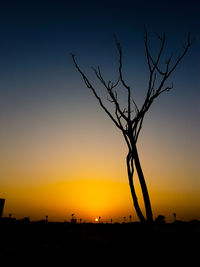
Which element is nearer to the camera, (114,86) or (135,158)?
(135,158)

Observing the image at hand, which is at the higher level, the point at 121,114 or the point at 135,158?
the point at 121,114

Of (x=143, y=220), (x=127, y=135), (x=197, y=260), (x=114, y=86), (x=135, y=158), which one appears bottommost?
(x=197, y=260)

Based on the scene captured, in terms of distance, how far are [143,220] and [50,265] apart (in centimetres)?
272

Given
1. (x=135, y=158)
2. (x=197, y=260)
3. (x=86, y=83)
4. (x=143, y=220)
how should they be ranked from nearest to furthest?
(x=143, y=220), (x=135, y=158), (x=197, y=260), (x=86, y=83)

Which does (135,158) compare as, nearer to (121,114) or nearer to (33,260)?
(121,114)

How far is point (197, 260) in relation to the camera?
5430mm

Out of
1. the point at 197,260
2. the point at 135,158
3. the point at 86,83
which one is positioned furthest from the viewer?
the point at 86,83

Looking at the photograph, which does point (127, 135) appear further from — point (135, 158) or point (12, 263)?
point (12, 263)

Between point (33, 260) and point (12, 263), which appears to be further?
point (33, 260)

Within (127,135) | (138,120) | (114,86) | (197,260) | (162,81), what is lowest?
(197,260)

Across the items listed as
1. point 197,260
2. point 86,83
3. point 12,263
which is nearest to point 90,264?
point 12,263

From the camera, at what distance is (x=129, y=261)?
5340mm

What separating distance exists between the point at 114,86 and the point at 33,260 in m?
5.37

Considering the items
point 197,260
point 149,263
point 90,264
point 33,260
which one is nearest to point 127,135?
point 149,263
